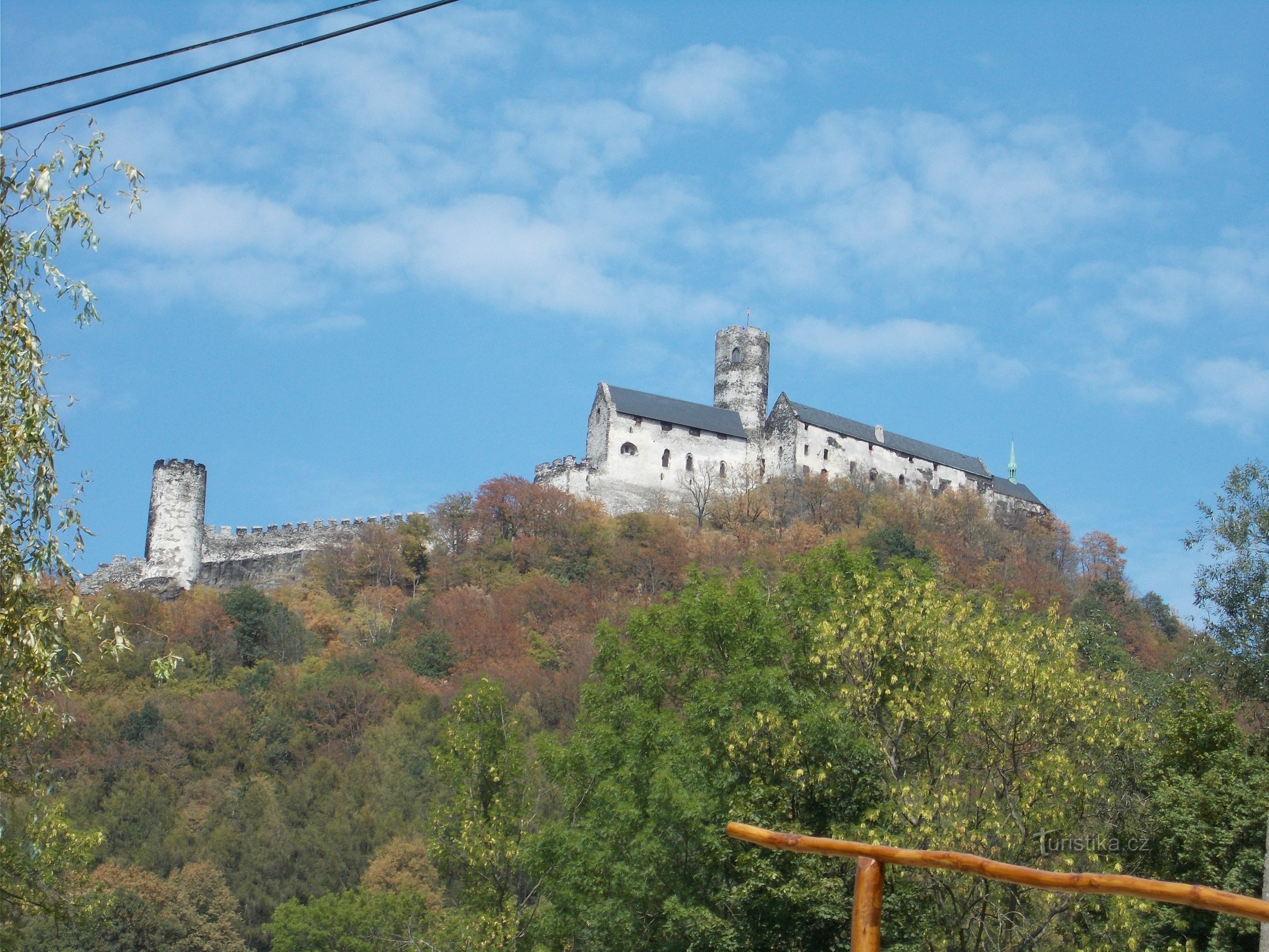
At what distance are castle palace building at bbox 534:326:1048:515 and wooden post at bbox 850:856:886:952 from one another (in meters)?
68.1

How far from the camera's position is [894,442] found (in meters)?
87.6

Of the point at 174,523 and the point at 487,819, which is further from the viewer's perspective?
the point at 174,523

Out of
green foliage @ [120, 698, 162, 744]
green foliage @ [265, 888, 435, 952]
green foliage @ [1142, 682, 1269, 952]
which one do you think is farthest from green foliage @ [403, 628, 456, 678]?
green foliage @ [1142, 682, 1269, 952]

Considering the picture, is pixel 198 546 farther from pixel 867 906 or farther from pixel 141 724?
pixel 867 906

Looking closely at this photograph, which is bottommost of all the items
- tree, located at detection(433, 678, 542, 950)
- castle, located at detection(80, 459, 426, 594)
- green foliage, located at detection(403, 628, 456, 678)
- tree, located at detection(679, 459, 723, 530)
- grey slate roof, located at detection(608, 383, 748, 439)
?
tree, located at detection(433, 678, 542, 950)

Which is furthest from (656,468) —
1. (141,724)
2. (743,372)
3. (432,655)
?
(141,724)

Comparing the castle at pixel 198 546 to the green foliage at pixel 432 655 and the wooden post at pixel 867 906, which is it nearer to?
the green foliage at pixel 432 655

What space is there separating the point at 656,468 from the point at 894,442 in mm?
17354

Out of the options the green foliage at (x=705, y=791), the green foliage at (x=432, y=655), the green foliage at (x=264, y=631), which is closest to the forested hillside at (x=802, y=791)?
the green foliage at (x=705, y=791)

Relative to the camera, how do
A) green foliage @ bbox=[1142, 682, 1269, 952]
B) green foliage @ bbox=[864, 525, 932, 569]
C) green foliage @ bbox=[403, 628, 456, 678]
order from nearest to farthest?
green foliage @ bbox=[1142, 682, 1269, 952]
green foliage @ bbox=[403, 628, 456, 678]
green foliage @ bbox=[864, 525, 932, 569]

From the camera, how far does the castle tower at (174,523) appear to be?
72.9m

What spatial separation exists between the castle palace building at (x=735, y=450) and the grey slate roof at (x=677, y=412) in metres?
0.07

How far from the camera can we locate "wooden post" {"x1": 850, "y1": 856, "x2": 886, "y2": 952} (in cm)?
732

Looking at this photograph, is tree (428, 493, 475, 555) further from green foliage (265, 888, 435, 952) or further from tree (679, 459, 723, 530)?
green foliage (265, 888, 435, 952)
